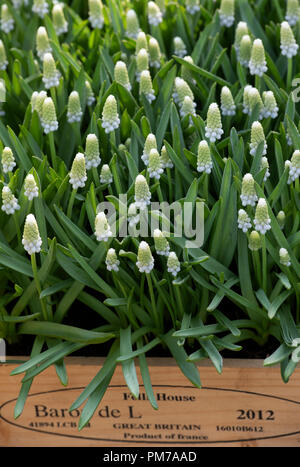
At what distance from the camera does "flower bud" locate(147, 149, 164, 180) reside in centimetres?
123

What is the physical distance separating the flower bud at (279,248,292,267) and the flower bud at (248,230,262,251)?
42mm

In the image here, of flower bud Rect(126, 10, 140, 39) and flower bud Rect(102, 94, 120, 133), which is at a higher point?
flower bud Rect(126, 10, 140, 39)

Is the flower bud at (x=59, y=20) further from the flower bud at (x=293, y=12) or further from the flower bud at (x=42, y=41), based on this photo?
the flower bud at (x=293, y=12)

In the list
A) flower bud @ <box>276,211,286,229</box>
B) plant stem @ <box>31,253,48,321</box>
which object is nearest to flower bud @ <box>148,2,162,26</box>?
flower bud @ <box>276,211,286,229</box>

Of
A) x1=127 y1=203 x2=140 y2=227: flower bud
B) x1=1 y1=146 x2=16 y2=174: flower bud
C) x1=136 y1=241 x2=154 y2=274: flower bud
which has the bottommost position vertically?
x1=136 y1=241 x2=154 y2=274: flower bud

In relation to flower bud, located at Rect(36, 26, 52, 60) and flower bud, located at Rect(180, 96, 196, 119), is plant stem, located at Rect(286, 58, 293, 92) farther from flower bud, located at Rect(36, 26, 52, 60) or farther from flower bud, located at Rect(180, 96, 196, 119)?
flower bud, located at Rect(36, 26, 52, 60)

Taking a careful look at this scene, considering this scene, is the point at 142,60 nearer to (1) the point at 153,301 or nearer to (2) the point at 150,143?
(2) the point at 150,143

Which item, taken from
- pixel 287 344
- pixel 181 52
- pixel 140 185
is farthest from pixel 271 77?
pixel 287 344

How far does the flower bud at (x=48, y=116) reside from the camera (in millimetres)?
1330

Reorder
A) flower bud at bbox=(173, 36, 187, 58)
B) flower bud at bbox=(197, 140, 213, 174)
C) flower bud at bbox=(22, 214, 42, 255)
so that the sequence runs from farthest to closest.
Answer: flower bud at bbox=(173, 36, 187, 58)
flower bud at bbox=(197, 140, 213, 174)
flower bud at bbox=(22, 214, 42, 255)

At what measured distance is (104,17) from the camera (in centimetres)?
185

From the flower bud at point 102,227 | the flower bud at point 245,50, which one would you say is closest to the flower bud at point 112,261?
the flower bud at point 102,227

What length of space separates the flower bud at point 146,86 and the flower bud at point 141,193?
361mm

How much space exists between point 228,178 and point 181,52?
568 mm
